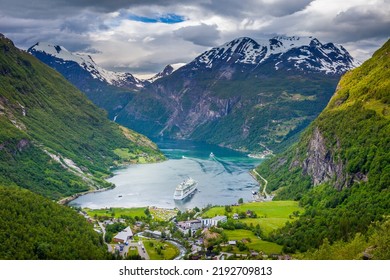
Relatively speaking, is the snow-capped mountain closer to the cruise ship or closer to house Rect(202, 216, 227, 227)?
the cruise ship

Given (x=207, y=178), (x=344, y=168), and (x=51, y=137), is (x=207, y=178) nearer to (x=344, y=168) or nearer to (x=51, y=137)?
(x=51, y=137)

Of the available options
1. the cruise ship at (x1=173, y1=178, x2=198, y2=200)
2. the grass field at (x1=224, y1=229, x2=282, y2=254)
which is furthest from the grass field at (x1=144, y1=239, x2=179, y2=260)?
the cruise ship at (x1=173, y1=178, x2=198, y2=200)

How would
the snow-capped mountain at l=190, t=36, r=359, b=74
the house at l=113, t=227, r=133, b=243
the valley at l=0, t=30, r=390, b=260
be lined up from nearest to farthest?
the valley at l=0, t=30, r=390, b=260
the house at l=113, t=227, r=133, b=243
the snow-capped mountain at l=190, t=36, r=359, b=74

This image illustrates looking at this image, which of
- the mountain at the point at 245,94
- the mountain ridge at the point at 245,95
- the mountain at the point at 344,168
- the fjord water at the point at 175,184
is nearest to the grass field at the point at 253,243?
the mountain at the point at 344,168

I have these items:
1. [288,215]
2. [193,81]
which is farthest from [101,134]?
[193,81]

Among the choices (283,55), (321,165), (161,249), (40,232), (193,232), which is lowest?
(193,232)

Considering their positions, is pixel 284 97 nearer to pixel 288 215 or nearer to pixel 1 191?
pixel 288 215

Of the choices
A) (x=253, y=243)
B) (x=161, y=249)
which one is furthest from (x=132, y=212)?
(x=161, y=249)

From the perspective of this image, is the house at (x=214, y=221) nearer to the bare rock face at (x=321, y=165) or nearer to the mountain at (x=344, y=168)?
the mountain at (x=344, y=168)
